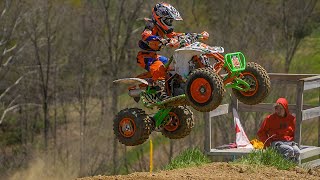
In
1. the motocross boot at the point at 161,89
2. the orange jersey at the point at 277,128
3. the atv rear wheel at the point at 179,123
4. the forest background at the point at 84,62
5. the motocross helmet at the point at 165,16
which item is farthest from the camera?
the forest background at the point at 84,62

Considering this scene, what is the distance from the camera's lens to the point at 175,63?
8805 millimetres

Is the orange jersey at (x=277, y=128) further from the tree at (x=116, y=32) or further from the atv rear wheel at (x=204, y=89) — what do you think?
the tree at (x=116, y=32)

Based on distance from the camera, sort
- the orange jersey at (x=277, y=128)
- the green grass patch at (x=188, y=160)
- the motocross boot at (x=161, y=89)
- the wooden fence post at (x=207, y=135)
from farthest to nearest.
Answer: the wooden fence post at (x=207, y=135), the orange jersey at (x=277, y=128), the green grass patch at (x=188, y=160), the motocross boot at (x=161, y=89)

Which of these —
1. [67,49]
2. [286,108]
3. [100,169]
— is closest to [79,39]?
[67,49]

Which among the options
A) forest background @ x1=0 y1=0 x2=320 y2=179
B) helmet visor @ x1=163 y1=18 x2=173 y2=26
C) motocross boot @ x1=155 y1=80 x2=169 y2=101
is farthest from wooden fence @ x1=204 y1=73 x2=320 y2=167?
forest background @ x1=0 y1=0 x2=320 y2=179

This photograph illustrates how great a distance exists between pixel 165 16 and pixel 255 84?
4.74ft

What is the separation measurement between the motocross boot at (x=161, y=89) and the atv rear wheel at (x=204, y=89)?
2.25ft

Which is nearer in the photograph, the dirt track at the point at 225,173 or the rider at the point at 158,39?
the rider at the point at 158,39

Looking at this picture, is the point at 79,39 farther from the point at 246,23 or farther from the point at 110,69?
the point at 246,23

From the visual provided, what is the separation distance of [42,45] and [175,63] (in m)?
28.0

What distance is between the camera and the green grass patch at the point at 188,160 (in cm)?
1059

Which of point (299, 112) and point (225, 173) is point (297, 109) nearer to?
point (299, 112)

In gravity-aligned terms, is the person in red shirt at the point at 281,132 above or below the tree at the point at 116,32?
below

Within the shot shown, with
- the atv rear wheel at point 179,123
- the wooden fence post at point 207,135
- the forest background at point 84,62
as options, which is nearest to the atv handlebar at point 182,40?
the atv rear wheel at point 179,123
